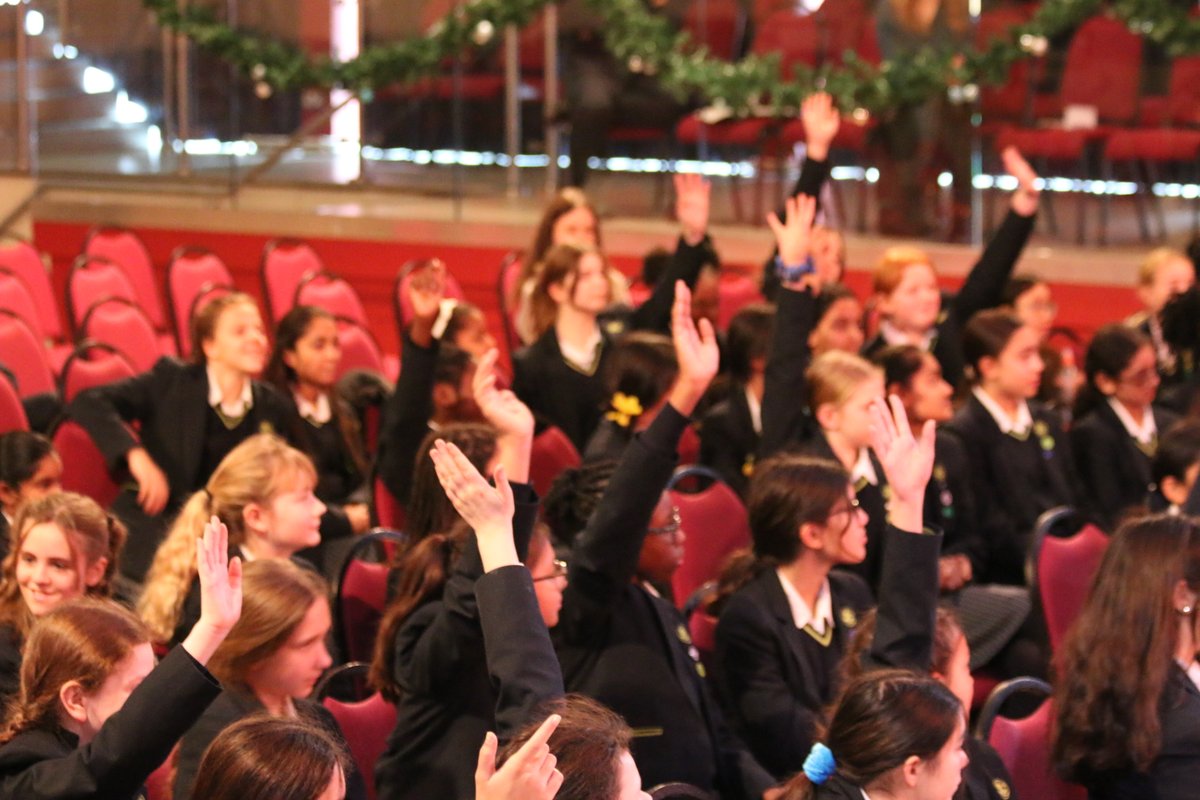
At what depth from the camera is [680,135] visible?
31.0 ft

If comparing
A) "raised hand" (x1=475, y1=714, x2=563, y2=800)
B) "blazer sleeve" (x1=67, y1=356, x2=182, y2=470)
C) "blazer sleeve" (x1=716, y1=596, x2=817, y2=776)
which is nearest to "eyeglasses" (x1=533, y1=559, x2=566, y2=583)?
"blazer sleeve" (x1=716, y1=596, x2=817, y2=776)

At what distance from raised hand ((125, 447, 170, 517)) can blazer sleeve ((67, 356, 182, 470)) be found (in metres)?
0.04

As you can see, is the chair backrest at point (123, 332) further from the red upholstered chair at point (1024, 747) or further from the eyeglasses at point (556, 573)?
the red upholstered chair at point (1024, 747)

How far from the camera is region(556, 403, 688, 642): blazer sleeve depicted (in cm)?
321

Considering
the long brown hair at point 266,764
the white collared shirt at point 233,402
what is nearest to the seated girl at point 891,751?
the long brown hair at point 266,764

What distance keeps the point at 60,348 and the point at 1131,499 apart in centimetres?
442

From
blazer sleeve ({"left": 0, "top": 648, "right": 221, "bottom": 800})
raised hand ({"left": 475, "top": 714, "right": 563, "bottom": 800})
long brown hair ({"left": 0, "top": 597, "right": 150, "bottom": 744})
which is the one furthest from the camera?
long brown hair ({"left": 0, "top": 597, "right": 150, "bottom": 744})

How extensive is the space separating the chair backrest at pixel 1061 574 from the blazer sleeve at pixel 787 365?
727mm

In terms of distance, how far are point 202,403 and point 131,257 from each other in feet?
12.4

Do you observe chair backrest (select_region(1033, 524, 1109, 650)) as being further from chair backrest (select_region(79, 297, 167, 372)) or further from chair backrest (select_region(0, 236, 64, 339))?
chair backrest (select_region(0, 236, 64, 339))

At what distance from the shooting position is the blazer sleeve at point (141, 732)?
7.92 feet

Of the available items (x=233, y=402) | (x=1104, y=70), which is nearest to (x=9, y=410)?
(x=233, y=402)

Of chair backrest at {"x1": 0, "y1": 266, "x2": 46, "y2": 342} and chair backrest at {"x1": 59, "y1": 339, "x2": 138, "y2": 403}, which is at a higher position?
chair backrest at {"x1": 0, "y1": 266, "x2": 46, "y2": 342}

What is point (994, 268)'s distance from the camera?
591cm
